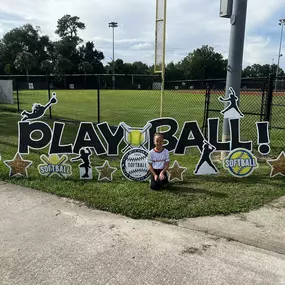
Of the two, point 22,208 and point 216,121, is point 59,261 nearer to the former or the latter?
point 22,208

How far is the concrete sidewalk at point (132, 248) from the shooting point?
9.29 ft

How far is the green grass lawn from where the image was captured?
4.22 metres

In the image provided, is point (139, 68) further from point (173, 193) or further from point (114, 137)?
point (173, 193)

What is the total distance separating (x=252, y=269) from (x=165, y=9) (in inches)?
177

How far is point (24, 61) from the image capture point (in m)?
74.1

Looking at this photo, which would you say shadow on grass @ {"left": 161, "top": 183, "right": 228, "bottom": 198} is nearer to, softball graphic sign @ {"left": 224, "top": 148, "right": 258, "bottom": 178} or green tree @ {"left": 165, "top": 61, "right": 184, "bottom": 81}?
softball graphic sign @ {"left": 224, "top": 148, "right": 258, "bottom": 178}

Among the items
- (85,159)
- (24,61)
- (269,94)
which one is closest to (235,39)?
(269,94)

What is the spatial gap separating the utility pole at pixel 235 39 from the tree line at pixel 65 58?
69.7 meters

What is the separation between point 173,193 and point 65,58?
261ft

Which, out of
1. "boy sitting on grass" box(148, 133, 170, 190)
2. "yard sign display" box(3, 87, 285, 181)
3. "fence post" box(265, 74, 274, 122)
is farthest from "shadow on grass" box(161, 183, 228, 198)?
"fence post" box(265, 74, 274, 122)

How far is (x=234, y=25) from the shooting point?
616 cm

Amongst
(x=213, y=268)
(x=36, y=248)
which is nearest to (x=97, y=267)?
(x=36, y=248)

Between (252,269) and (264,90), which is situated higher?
(264,90)

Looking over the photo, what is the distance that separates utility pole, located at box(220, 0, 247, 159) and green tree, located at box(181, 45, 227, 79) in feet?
228
